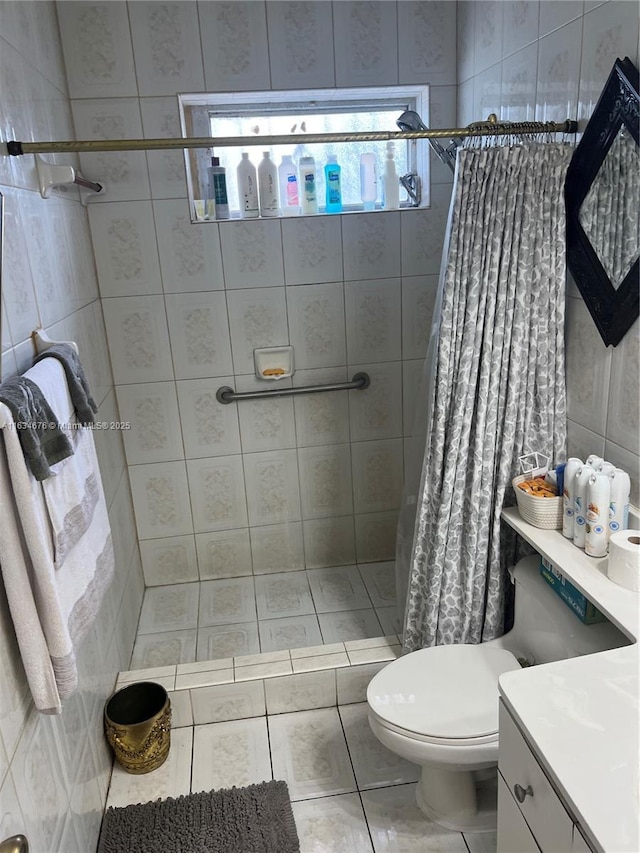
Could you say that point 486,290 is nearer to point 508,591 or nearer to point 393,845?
point 508,591

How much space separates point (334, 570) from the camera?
10.0ft

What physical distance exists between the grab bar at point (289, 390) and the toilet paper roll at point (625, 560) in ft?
4.84

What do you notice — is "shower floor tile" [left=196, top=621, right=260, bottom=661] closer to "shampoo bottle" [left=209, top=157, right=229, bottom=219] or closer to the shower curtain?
the shower curtain

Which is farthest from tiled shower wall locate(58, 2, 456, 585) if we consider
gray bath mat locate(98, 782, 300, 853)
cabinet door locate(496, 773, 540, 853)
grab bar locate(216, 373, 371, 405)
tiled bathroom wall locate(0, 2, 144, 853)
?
cabinet door locate(496, 773, 540, 853)

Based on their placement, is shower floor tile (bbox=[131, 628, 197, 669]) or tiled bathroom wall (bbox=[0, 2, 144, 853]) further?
shower floor tile (bbox=[131, 628, 197, 669])

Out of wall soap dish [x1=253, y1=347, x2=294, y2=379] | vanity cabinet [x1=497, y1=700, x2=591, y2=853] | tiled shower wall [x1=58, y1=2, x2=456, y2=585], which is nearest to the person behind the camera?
vanity cabinet [x1=497, y1=700, x2=591, y2=853]

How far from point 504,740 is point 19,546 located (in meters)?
1.01

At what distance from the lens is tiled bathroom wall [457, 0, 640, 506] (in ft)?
5.25

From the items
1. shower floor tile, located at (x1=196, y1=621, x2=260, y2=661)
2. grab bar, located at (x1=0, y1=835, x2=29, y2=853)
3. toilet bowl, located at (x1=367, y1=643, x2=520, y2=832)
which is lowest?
shower floor tile, located at (x1=196, y1=621, x2=260, y2=661)

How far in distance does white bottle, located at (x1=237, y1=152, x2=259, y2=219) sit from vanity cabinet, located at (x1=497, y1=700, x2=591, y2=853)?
6.62ft

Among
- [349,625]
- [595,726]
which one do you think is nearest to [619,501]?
[595,726]

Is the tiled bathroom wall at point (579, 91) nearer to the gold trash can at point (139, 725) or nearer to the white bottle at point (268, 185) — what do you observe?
the white bottle at point (268, 185)

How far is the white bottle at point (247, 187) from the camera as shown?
2543mm

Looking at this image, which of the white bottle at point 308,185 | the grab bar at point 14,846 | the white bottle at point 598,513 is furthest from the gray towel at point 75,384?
the white bottle at point 308,185
